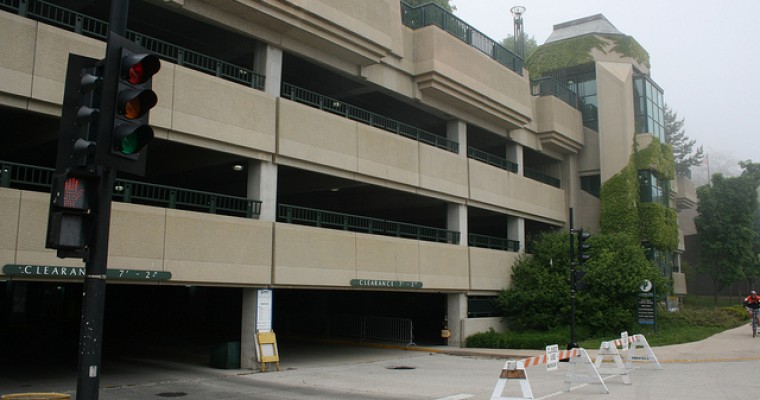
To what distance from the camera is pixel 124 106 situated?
20.6ft

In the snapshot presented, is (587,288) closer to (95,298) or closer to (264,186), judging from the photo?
(264,186)

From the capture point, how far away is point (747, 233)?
4959cm

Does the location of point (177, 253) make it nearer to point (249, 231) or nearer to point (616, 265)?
point (249, 231)

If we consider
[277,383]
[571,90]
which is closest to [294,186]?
[277,383]

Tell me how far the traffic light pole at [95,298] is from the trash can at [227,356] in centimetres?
1234

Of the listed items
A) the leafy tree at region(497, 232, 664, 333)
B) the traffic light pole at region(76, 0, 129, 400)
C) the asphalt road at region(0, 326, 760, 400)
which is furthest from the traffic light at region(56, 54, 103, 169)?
the leafy tree at region(497, 232, 664, 333)

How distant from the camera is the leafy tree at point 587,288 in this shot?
27781 mm

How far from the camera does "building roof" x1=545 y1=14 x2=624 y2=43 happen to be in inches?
1521

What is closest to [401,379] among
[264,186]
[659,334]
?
[264,186]

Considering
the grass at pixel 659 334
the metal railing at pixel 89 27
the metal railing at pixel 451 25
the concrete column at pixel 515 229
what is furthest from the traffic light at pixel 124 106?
the concrete column at pixel 515 229

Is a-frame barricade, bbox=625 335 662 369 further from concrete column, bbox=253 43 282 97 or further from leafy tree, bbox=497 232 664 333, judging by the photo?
concrete column, bbox=253 43 282 97

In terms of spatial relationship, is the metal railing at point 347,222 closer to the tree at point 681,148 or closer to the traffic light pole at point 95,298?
the traffic light pole at point 95,298

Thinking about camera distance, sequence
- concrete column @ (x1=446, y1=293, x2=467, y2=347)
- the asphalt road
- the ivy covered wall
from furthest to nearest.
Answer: the ivy covered wall < concrete column @ (x1=446, y1=293, x2=467, y2=347) < the asphalt road

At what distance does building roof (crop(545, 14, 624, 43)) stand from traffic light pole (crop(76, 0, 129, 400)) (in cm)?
3657
